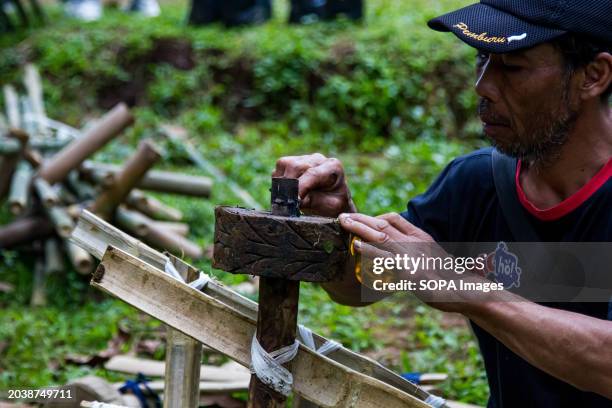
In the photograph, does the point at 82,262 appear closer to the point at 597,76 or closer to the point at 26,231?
the point at 26,231

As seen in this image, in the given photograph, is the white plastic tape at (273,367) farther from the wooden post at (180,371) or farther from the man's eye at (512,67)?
the man's eye at (512,67)

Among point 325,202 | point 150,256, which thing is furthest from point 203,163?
point 150,256

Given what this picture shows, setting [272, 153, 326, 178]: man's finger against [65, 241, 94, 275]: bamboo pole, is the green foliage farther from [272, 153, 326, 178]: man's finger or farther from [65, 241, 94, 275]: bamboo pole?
[272, 153, 326, 178]: man's finger

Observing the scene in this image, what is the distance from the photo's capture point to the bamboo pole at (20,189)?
239 inches

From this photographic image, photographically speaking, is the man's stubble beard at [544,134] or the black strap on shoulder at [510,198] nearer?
the man's stubble beard at [544,134]

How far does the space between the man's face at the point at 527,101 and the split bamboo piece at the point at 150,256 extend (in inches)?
29.6

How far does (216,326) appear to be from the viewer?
2.15 meters

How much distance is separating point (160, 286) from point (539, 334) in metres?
0.95

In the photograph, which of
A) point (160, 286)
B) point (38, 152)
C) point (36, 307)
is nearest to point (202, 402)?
point (160, 286)

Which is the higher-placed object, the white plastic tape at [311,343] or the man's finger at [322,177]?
the man's finger at [322,177]

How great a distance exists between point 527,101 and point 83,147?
14.6 ft

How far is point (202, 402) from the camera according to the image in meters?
3.63

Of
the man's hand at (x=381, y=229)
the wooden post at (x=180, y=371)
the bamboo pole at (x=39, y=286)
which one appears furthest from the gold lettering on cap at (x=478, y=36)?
the bamboo pole at (x=39, y=286)

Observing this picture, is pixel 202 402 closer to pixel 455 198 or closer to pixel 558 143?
pixel 455 198
